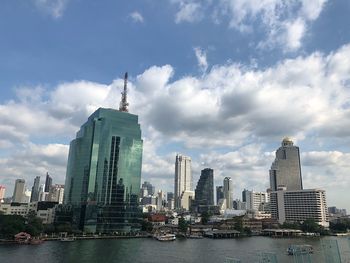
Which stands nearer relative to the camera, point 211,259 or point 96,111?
point 211,259

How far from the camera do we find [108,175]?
172250 mm

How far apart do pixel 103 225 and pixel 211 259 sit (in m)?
94.5

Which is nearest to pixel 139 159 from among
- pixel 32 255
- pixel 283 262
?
pixel 32 255

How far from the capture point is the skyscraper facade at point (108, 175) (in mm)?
170250

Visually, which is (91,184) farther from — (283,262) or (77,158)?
(283,262)

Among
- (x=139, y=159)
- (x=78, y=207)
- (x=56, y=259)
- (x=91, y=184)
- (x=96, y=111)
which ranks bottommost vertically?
(x=56, y=259)

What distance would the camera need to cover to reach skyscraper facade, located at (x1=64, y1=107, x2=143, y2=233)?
17025cm

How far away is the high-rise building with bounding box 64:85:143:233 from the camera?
170 metres

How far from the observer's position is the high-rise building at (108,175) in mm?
170250

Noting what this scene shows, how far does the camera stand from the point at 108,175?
17225 cm

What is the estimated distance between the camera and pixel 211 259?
85.4 metres

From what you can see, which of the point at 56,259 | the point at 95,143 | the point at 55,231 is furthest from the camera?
the point at 95,143

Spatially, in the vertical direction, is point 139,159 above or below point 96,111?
below

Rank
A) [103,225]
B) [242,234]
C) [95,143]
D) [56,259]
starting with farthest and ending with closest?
[242,234], [95,143], [103,225], [56,259]
